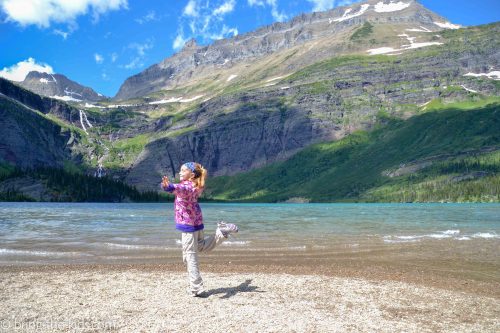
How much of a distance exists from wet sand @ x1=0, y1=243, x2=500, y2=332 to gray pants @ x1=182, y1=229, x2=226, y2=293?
0.56 metres

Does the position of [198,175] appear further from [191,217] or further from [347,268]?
[347,268]

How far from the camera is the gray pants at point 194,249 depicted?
48.8ft

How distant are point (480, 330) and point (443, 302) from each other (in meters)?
3.07

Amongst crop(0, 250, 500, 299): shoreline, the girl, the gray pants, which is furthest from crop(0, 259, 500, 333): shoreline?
the girl

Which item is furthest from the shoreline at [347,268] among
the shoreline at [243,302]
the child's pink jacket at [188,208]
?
the child's pink jacket at [188,208]

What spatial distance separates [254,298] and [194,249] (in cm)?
281

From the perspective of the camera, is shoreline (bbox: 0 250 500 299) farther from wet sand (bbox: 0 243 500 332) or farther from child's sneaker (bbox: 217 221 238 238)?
child's sneaker (bbox: 217 221 238 238)

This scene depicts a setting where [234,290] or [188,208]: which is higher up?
[188,208]

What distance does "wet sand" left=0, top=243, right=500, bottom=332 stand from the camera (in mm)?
11789

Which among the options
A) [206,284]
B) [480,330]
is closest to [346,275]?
[206,284]

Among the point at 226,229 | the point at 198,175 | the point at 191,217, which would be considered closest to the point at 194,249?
the point at 191,217

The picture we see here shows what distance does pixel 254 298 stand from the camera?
48.1ft

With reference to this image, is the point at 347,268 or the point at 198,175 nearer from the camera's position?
the point at 198,175

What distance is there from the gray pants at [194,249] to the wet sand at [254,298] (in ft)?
1.83
